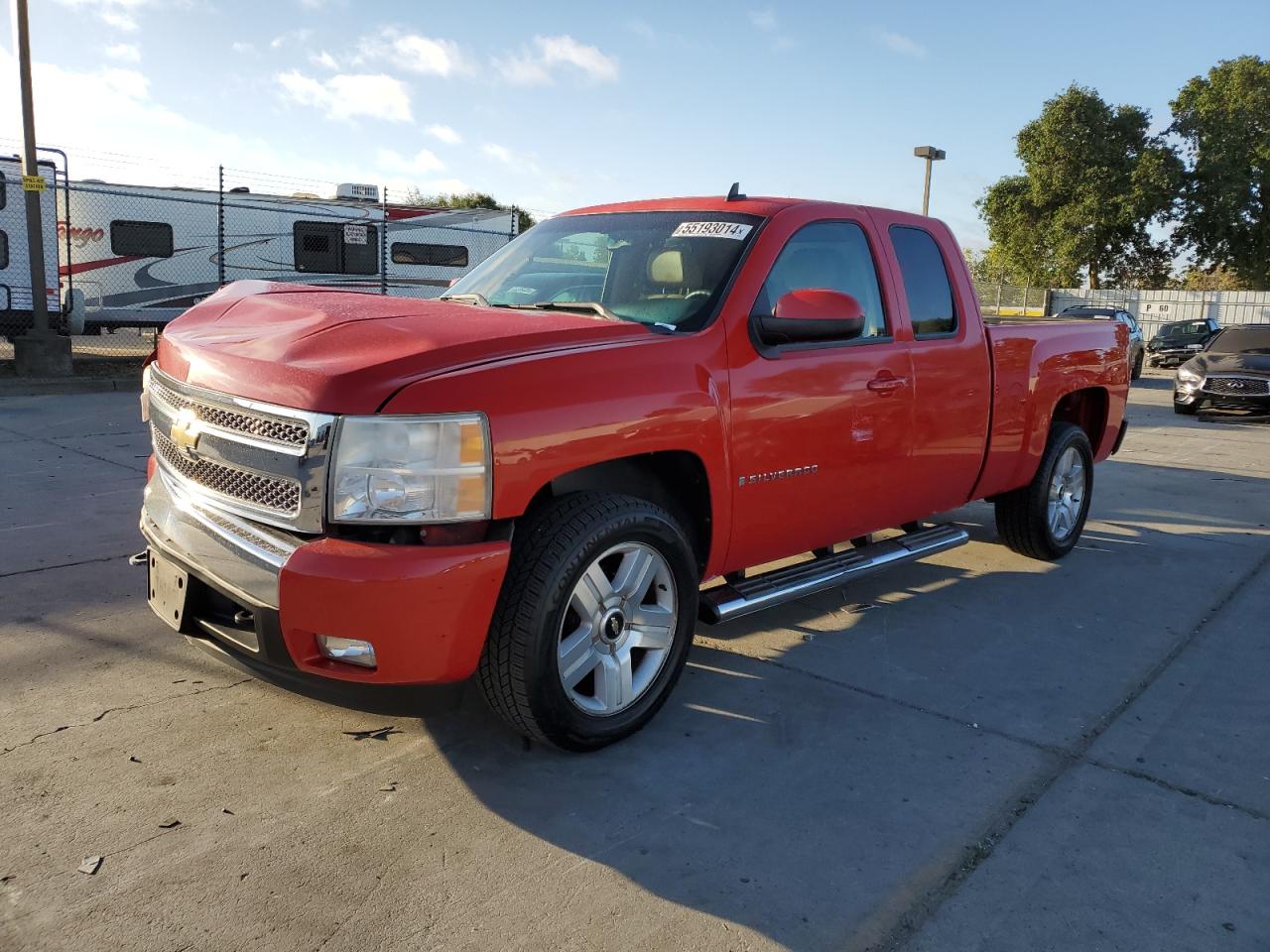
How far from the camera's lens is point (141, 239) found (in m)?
17.2

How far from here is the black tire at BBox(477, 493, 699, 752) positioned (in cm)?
300

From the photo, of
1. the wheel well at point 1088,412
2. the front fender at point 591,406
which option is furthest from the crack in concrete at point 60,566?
the wheel well at point 1088,412

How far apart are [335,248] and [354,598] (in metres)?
17.8

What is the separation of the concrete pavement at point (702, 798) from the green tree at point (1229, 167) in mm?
41783

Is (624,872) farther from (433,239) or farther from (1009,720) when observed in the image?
(433,239)

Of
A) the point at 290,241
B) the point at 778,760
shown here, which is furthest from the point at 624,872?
the point at 290,241

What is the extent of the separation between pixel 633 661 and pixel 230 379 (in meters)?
1.61

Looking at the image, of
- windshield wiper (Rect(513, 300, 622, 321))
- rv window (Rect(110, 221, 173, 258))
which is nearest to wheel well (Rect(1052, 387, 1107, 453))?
windshield wiper (Rect(513, 300, 622, 321))

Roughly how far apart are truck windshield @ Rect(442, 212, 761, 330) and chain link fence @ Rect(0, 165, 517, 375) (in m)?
12.3

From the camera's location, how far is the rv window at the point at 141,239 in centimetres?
1698

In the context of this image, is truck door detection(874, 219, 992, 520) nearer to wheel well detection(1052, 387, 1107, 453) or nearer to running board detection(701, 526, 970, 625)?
running board detection(701, 526, 970, 625)

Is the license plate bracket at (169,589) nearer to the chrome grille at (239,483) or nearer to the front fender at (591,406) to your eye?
the chrome grille at (239,483)

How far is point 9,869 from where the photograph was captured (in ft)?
8.52

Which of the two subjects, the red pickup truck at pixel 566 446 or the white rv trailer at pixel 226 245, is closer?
the red pickup truck at pixel 566 446
